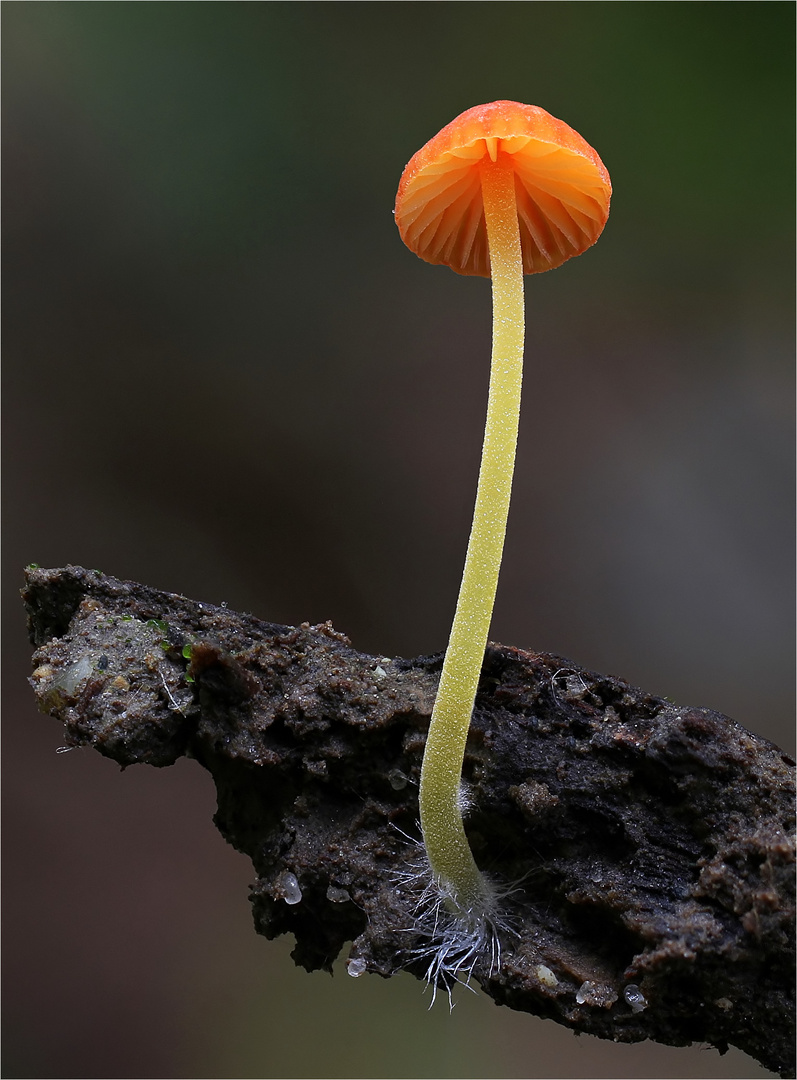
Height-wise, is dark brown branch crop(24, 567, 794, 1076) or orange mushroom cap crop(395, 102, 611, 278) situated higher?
orange mushroom cap crop(395, 102, 611, 278)

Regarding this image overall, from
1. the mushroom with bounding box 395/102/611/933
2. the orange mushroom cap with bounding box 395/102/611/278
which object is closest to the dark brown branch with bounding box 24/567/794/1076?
the mushroom with bounding box 395/102/611/933

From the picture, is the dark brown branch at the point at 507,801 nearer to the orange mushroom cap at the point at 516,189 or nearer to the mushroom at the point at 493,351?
the mushroom at the point at 493,351

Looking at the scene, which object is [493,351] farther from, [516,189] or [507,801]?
[507,801]

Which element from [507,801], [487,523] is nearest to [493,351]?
[487,523]

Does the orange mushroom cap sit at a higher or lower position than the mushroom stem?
higher

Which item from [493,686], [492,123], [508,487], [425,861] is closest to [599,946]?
[425,861]

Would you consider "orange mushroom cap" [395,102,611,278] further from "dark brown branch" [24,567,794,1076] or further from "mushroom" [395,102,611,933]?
"dark brown branch" [24,567,794,1076]

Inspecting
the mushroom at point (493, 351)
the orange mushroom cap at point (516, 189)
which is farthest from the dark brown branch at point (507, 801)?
the orange mushroom cap at point (516, 189)
